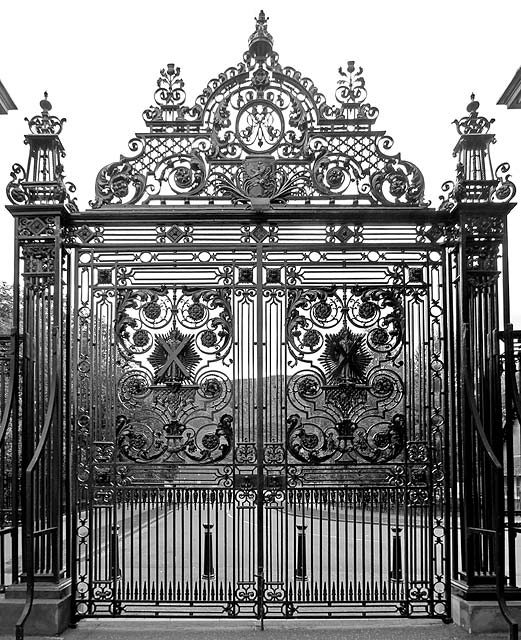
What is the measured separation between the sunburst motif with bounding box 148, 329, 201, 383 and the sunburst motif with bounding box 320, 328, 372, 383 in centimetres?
96

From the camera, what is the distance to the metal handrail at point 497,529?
443 cm

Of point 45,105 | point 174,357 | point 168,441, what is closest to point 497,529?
point 168,441

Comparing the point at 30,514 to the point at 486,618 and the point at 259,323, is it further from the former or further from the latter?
the point at 486,618

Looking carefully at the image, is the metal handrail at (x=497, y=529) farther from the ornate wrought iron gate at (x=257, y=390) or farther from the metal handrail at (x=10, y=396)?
the metal handrail at (x=10, y=396)

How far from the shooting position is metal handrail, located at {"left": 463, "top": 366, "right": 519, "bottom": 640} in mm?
4434

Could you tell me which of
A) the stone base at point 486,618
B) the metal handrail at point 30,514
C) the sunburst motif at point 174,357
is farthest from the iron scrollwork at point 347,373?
the metal handrail at point 30,514

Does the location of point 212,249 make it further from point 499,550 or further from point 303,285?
point 499,550

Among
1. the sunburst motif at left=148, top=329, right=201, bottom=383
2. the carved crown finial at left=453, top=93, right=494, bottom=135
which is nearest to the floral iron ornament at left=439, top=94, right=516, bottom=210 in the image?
the carved crown finial at left=453, top=93, right=494, bottom=135

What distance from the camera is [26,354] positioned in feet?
16.9

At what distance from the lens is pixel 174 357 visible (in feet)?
17.5

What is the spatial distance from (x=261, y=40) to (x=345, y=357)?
94.0 inches

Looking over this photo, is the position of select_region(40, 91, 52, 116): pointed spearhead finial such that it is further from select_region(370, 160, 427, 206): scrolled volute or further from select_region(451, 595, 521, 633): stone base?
select_region(451, 595, 521, 633): stone base

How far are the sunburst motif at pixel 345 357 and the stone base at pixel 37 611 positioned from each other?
2427mm

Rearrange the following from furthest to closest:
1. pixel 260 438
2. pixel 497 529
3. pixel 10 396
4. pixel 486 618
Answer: pixel 260 438, pixel 10 396, pixel 486 618, pixel 497 529
